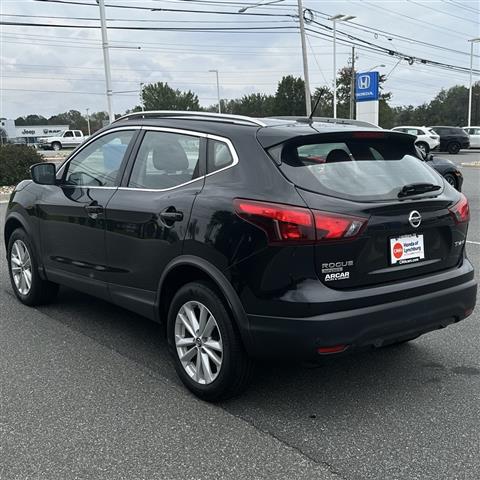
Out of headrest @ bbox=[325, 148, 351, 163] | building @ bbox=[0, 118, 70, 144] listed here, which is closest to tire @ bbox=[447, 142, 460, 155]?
headrest @ bbox=[325, 148, 351, 163]

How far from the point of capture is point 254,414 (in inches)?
135

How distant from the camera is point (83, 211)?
4.55 m

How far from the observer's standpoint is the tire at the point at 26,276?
5.47 meters

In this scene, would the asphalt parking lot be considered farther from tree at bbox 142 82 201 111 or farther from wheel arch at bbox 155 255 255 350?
tree at bbox 142 82 201 111

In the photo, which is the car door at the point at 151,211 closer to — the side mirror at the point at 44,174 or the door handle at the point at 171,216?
the door handle at the point at 171,216

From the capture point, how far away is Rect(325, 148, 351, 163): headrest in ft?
11.3

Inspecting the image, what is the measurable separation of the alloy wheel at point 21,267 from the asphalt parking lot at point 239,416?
90 centimetres

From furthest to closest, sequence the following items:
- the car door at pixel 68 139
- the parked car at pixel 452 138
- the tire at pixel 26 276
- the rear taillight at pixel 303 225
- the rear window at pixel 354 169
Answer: the car door at pixel 68 139, the parked car at pixel 452 138, the tire at pixel 26 276, the rear window at pixel 354 169, the rear taillight at pixel 303 225

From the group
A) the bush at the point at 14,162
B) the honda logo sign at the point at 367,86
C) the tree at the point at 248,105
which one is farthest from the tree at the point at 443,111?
the bush at the point at 14,162

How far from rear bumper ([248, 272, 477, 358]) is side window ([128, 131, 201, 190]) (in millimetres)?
1151

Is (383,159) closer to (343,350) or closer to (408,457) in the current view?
(343,350)

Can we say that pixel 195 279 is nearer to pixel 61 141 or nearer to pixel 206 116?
pixel 206 116

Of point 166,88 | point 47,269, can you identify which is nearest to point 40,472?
point 47,269

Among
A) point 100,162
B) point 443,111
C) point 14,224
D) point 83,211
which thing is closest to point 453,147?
point 14,224
